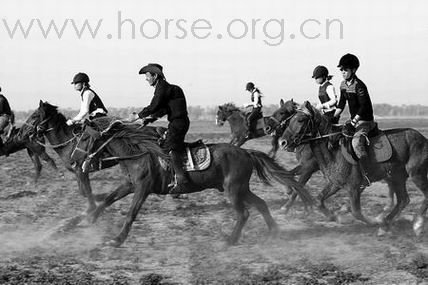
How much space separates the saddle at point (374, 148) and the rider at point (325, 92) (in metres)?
2.17

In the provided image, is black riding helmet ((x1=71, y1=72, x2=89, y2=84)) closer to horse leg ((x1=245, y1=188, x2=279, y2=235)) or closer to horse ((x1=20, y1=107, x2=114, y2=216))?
horse ((x1=20, y1=107, x2=114, y2=216))

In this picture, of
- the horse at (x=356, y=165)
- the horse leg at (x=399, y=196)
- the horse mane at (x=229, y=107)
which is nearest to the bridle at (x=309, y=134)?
the horse at (x=356, y=165)

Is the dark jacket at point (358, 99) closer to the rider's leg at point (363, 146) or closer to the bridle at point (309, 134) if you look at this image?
the rider's leg at point (363, 146)

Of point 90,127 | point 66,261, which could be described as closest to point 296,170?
point 90,127

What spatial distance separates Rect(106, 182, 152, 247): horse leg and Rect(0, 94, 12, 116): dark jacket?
8001 millimetres

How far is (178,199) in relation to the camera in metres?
13.7

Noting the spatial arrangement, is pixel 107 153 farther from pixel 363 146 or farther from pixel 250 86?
pixel 250 86

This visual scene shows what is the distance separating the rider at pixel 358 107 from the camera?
1006cm

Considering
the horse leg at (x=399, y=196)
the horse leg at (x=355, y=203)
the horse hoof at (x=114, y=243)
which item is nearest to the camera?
the horse hoof at (x=114, y=243)

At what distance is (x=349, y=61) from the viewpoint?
10273 millimetres

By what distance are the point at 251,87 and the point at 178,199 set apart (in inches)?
350

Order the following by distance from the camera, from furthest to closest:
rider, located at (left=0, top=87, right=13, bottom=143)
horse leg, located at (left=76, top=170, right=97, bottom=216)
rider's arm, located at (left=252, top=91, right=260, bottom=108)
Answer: rider's arm, located at (left=252, top=91, right=260, bottom=108), rider, located at (left=0, top=87, right=13, bottom=143), horse leg, located at (left=76, top=170, right=97, bottom=216)

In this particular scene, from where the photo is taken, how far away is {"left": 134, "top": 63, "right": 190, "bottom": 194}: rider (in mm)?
9359

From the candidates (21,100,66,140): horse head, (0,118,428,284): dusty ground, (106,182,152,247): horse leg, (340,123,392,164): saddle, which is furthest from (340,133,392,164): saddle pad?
(21,100,66,140): horse head
